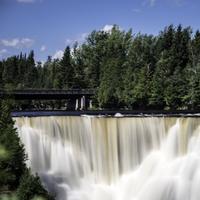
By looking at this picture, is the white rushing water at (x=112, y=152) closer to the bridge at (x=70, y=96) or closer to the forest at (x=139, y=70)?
the forest at (x=139, y=70)

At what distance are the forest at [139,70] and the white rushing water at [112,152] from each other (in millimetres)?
36420

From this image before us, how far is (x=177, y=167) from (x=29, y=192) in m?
15.3

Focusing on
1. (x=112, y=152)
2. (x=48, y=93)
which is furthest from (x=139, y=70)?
(x=112, y=152)

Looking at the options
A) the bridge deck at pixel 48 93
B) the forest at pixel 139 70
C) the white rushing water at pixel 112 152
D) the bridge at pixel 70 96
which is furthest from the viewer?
the bridge at pixel 70 96

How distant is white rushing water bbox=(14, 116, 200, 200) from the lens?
34.2m

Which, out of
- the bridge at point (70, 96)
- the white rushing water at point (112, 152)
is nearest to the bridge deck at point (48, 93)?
the bridge at point (70, 96)

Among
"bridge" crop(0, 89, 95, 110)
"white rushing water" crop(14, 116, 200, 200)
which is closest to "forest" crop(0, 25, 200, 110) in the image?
"bridge" crop(0, 89, 95, 110)

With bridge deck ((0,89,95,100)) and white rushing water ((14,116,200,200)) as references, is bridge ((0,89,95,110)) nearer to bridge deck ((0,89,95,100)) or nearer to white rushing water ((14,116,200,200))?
bridge deck ((0,89,95,100))

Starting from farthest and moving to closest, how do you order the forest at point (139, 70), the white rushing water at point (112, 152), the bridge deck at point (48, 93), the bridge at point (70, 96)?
the bridge at point (70, 96)
the bridge deck at point (48, 93)
the forest at point (139, 70)
the white rushing water at point (112, 152)

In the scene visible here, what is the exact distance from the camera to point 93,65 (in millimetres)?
115688

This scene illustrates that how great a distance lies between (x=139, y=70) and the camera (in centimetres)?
8538

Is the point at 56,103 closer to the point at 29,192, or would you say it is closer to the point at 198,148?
the point at 198,148

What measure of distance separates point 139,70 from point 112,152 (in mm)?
50804

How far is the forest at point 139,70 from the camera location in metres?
75.2
